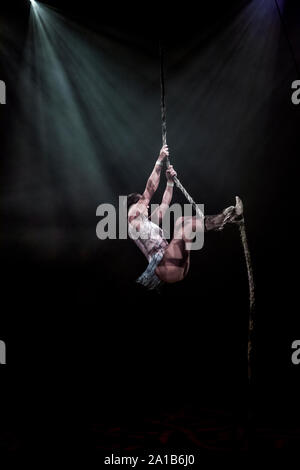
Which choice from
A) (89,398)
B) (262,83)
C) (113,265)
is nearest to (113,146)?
(113,265)

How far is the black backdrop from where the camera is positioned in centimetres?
342

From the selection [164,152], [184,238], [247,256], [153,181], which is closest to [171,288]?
[184,238]

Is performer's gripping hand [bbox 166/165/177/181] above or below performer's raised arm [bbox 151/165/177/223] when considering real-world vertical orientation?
above

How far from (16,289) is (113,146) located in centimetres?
168

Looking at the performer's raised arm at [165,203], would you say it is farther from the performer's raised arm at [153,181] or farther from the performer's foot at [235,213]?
the performer's foot at [235,213]

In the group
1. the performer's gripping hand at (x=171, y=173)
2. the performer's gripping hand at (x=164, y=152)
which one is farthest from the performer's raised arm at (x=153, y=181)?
the performer's gripping hand at (x=171, y=173)

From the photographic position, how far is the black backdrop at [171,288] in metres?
3.42

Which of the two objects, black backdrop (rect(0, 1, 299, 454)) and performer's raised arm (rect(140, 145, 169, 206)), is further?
Result: performer's raised arm (rect(140, 145, 169, 206))

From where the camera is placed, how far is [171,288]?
353cm

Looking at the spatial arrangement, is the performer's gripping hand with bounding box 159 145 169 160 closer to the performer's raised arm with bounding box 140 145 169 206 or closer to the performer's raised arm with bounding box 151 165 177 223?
the performer's raised arm with bounding box 140 145 169 206

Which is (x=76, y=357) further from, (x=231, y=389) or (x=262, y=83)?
(x=262, y=83)

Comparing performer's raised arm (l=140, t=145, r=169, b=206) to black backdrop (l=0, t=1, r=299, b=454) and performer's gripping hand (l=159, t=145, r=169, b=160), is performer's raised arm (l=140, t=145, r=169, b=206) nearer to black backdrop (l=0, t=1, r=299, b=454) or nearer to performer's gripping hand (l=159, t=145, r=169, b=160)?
performer's gripping hand (l=159, t=145, r=169, b=160)

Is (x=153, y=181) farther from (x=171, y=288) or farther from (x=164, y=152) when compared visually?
(x=171, y=288)

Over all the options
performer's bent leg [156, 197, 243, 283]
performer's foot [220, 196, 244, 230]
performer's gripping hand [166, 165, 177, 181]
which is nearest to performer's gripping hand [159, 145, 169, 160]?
performer's gripping hand [166, 165, 177, 181]
